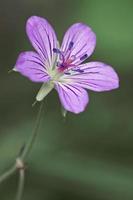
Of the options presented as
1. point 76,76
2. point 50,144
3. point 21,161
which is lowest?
point 50,144

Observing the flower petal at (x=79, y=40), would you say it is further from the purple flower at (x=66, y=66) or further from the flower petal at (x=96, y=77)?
the flower petal at (x=96, y=77)

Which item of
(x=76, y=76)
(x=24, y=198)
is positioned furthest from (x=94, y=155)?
(x=76, y=76)

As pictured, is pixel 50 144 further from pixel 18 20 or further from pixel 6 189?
Answer: pixel 18 20

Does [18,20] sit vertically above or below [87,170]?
above

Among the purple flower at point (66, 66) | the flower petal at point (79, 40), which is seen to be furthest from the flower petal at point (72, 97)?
the flower petal at point (79, 40)

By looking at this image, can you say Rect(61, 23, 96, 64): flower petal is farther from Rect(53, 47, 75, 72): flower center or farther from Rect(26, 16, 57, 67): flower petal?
Rect(26, 16, 57, 67): flower petal

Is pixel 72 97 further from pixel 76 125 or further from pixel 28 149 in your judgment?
pixel 76 125
